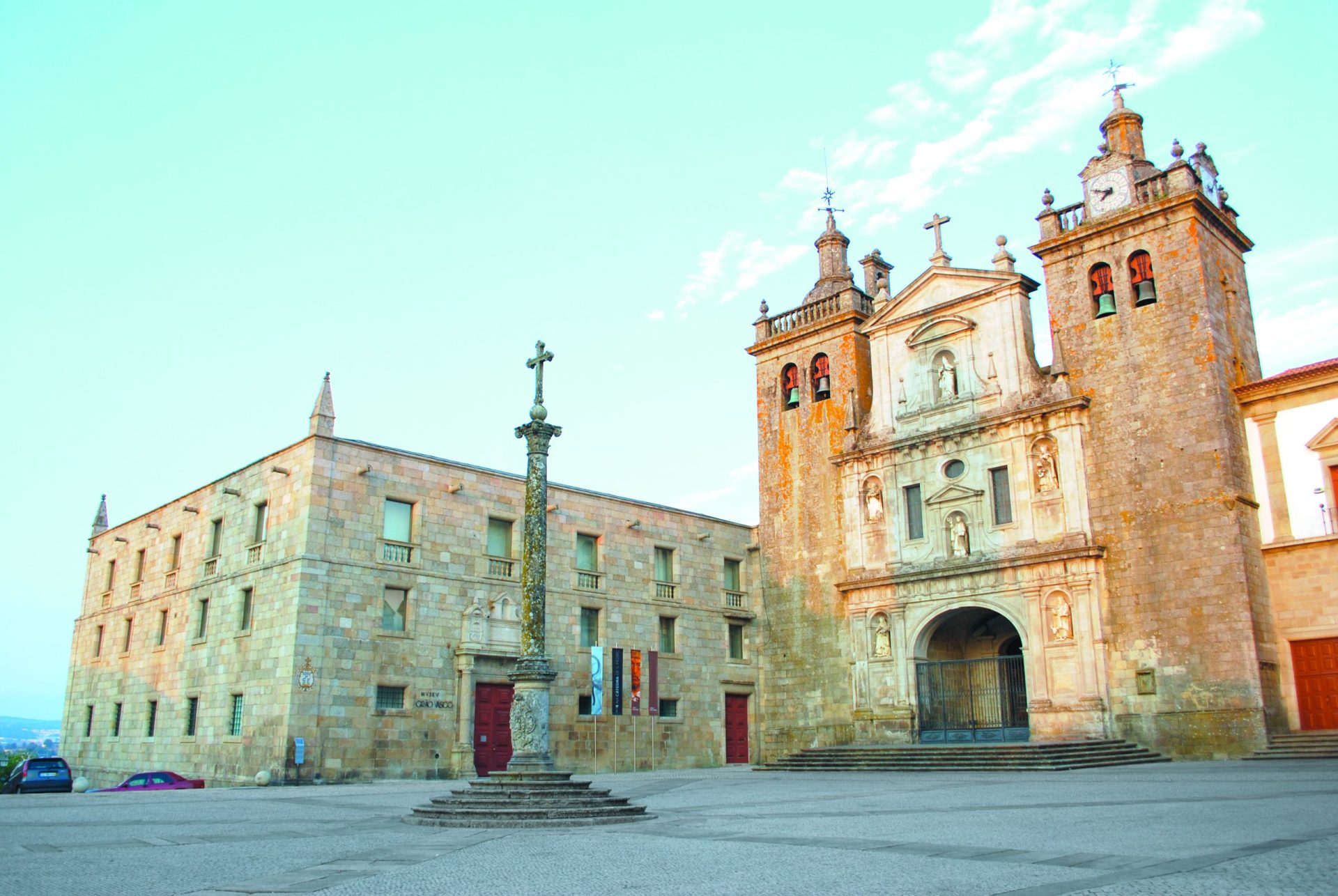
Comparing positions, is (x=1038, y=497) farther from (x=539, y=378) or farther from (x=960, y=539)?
(x=539, y=378)

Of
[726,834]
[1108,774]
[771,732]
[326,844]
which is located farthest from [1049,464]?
[326,844]

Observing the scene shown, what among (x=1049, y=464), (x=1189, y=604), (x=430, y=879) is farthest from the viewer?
(x=1049, y=464)

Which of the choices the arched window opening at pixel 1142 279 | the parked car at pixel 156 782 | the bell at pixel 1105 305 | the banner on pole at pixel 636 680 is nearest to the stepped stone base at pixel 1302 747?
the arched window opening at pixel 1142 279

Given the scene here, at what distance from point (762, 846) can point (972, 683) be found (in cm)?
2070

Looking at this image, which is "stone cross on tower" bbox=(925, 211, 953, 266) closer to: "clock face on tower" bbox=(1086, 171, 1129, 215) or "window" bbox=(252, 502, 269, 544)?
"clock face on tower" bbox=(1086, 171, 1129, 215)

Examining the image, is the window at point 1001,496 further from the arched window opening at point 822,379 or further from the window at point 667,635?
the window at point 667,635

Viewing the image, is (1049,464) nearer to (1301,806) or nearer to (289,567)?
(1301,806)

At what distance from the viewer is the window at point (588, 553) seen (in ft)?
102

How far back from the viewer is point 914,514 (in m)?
30.1

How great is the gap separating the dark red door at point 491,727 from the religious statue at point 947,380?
49.1 feet

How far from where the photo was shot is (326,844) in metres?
10.7

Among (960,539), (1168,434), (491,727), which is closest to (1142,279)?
(1168,434)

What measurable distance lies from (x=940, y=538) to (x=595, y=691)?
1071 cm

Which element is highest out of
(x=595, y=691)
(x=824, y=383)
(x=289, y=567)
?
(x=824, y=383)
